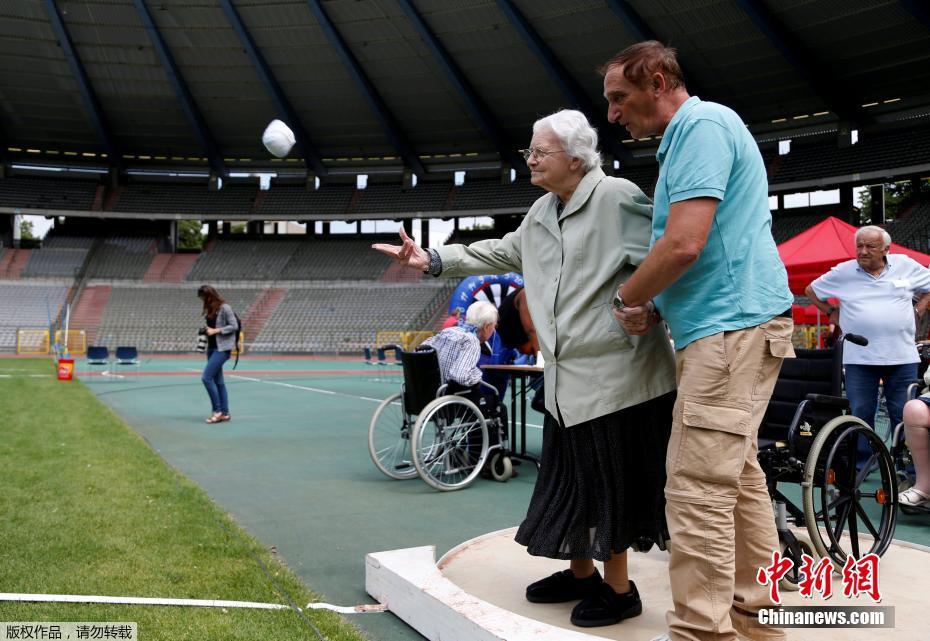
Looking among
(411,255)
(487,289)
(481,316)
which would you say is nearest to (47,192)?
(487,289)

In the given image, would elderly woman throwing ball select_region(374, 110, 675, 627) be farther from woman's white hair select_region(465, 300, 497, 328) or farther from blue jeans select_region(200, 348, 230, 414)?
blue jeans select_region(200, 348, 230, 414)

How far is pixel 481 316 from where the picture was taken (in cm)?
625

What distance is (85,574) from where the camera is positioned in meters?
3.35

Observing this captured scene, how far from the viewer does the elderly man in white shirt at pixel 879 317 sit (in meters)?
5.11

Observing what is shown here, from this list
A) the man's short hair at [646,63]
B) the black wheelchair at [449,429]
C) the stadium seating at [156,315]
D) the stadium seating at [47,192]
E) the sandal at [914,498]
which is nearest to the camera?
the man's short hair at [646,63]

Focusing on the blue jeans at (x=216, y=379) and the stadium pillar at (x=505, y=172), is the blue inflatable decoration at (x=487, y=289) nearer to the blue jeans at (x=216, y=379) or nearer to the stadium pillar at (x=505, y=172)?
the blue jeans at (x=216, y=379)

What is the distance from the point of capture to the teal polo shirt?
2.14 meters

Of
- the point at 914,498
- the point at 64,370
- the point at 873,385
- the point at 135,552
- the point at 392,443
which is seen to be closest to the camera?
the point at 135,552

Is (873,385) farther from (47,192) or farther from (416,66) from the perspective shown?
(47,192)

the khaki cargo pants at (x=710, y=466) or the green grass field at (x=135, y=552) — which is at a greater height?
the khaki cargo pants at (x=710, y=466)

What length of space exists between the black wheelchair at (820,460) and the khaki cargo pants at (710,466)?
1141 mm

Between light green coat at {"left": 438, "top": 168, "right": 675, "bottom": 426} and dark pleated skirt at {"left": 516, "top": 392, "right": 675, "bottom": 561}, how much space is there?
0.32 ft

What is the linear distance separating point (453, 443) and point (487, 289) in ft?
15.2

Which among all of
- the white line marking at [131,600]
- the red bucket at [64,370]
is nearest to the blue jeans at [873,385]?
the white line marking at [131,600]
